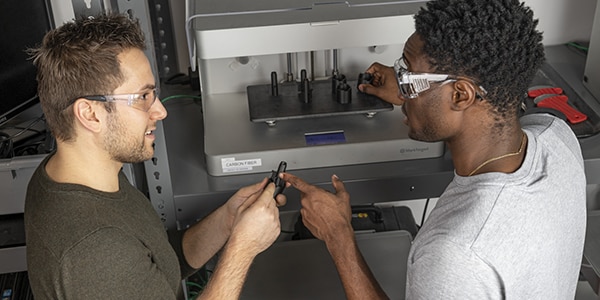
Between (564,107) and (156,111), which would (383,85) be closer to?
(564,107)

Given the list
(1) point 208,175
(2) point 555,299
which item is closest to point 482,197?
(2) point 555,299

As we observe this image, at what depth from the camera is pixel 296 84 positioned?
67.4 inches

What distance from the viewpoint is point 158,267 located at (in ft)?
4.16

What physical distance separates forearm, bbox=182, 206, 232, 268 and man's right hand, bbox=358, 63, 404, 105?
18.7 inches

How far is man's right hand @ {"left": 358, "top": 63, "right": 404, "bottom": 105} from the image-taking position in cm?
163

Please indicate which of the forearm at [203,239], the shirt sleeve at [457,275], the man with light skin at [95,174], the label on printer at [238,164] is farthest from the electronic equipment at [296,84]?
the shirt sleeve at [457,275]

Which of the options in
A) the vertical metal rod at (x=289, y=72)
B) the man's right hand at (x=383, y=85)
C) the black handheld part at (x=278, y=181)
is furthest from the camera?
the vertical metal rod at (x=289, y=72)

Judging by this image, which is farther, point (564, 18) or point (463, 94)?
point (564, 18)

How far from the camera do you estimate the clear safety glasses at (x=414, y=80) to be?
1165mm

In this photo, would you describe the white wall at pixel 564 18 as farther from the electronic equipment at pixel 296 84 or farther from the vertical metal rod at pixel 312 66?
the vertical metal rod at pixel 312 66

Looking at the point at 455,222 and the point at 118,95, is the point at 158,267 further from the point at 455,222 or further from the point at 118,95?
the point at 455,222

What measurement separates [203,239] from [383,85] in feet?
1.84

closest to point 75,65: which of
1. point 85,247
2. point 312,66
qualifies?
→ point 85,247

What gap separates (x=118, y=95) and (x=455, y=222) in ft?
1.97
